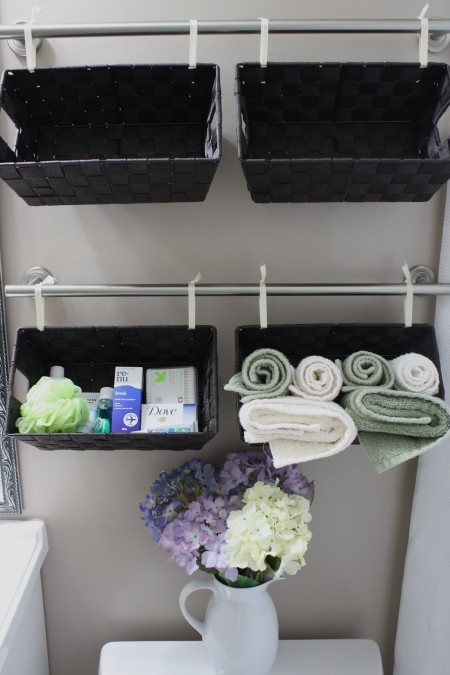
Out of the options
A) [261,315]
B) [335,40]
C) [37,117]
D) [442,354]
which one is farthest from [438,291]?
[37,117]

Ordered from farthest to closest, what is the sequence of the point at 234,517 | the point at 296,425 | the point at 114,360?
the point at 114,360, the point at 234,517, the point at 296,425

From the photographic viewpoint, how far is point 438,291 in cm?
100

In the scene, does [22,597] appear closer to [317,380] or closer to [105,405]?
[105,405]

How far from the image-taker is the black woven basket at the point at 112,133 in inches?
34.3

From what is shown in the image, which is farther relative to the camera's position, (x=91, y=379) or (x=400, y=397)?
(x=91, y=379)

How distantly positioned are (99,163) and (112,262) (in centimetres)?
25

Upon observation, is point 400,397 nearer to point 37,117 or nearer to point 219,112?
point 219,112

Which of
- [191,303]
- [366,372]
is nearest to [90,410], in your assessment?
[191,303]

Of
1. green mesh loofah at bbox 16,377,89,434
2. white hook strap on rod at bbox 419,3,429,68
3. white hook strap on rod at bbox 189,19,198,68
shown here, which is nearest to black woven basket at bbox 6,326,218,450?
green mesh loofah at bbox 16,377,89,434

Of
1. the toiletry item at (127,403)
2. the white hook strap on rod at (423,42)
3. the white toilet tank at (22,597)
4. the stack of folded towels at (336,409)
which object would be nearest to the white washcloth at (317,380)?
the stack of folded towels at (336,409)

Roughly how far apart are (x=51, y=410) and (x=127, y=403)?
0.40 ft

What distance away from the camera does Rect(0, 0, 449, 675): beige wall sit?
3.28ft

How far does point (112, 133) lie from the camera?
3.34 feet

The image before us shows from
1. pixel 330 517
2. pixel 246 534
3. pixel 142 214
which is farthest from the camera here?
pixel 330 517
